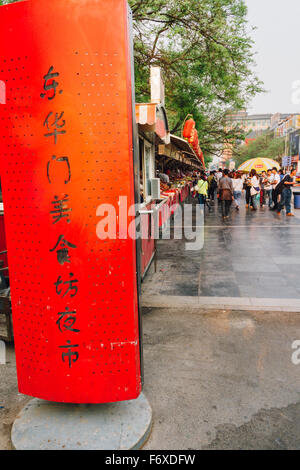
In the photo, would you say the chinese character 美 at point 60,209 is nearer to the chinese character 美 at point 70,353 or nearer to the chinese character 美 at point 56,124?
the chinese character 美 at point 56,124

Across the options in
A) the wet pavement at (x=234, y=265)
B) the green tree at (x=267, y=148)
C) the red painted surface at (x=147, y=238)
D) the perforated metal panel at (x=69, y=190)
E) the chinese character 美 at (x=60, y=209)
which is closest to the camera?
the perforated metal panel at (x=69, y=190)

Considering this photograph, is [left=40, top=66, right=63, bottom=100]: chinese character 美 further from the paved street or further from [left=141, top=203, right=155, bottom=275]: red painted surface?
[left=141, top=203, right=155, bottom=275]: red painted surface

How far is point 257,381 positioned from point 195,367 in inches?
24.9

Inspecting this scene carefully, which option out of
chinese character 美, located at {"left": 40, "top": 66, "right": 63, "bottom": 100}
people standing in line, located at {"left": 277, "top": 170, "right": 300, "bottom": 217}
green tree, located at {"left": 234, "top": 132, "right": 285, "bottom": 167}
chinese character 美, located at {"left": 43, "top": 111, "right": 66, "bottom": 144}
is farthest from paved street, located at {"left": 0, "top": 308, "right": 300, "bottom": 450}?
green tree, located at {"left": 234, "top": 132, "right": 285, "bottom": 167}

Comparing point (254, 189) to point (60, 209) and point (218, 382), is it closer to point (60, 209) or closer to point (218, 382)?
point (218, 382)

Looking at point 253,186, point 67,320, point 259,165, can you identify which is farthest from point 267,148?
point 67,320

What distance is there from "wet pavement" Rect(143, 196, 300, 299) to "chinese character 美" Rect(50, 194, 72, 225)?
3672 mm

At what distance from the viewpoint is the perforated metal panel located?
2465 mm

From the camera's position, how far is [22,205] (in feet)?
8.93

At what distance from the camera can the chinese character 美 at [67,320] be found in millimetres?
2752

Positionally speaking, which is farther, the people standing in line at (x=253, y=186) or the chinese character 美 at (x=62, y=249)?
the people standing in line at (x=253, y=186)

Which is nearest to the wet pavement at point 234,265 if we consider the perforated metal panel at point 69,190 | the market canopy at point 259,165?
the perforated metal panel at point 69,190

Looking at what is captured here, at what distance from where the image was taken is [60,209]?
263 cm

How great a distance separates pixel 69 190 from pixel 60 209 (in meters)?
0.15
